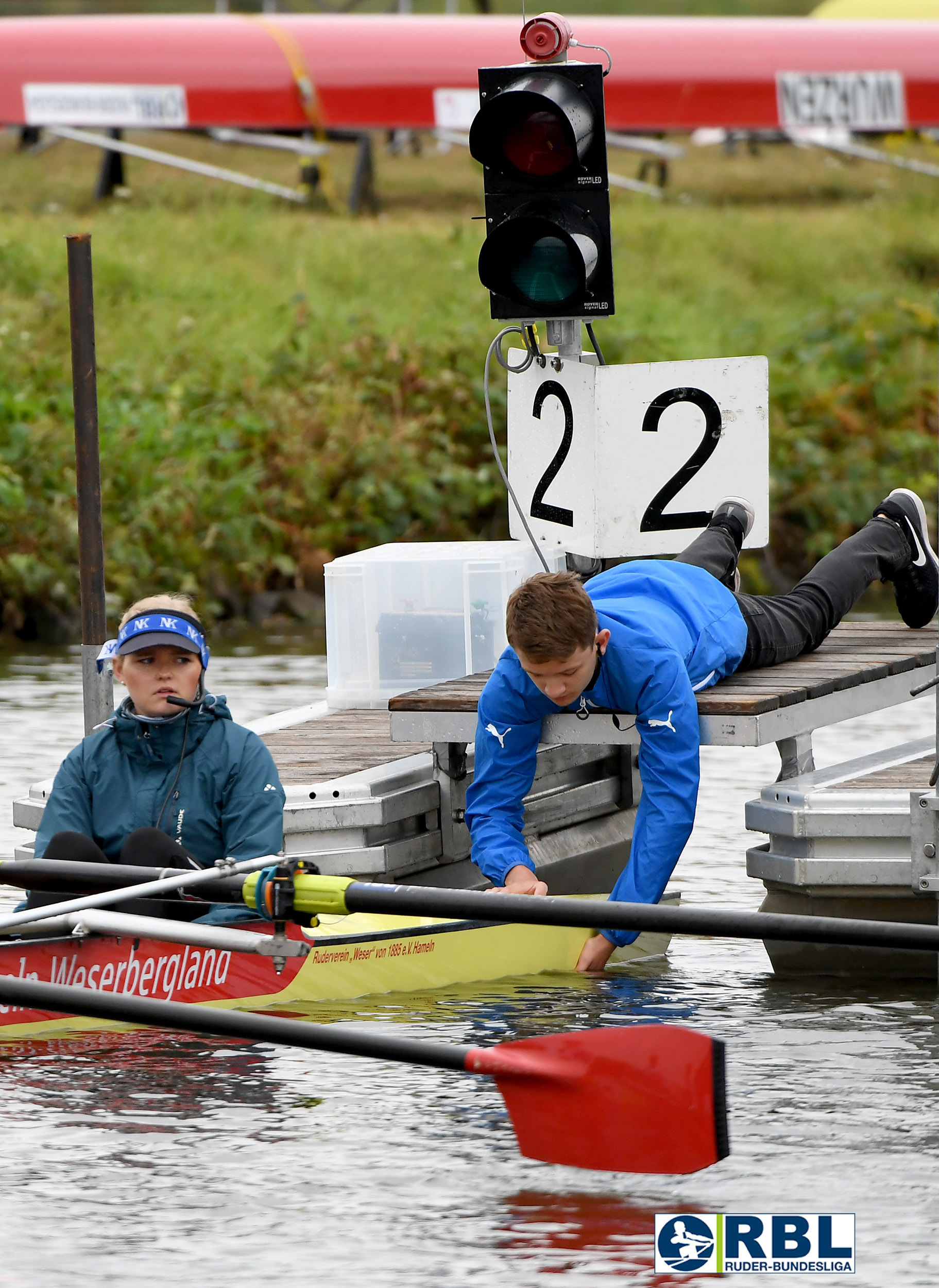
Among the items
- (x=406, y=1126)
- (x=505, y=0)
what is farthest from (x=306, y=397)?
(x=505, y=0)

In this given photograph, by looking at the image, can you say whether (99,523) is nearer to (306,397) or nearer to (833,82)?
(306,397)

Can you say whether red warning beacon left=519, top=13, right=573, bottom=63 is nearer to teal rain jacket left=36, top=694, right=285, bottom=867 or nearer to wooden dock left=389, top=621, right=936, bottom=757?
wooden dock left=389, top=621, right=936, bottom=757

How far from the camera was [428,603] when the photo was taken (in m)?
Result: 7.76

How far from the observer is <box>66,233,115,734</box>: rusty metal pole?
728cm

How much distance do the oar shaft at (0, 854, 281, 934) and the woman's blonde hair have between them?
844 mm

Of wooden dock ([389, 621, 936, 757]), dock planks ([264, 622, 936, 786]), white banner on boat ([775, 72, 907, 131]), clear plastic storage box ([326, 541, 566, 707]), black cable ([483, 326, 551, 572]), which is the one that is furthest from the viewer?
white banner on boat ([775, 72, 907, 131])

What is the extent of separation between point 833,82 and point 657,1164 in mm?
24171

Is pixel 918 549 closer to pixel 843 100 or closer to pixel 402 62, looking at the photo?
pixel 402 62

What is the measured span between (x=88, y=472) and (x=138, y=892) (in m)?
2.43

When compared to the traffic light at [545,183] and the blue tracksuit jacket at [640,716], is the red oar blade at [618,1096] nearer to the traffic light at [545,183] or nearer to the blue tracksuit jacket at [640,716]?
the blue tracksuit jacket at [640,716]

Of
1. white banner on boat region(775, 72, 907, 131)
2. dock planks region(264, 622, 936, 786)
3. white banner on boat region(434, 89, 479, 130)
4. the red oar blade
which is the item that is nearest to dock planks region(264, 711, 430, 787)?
dock planks region(264, 622, 936, 786)

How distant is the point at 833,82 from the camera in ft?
88.6

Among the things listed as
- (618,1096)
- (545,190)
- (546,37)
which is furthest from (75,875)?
(546,37)

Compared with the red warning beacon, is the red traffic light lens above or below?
below
